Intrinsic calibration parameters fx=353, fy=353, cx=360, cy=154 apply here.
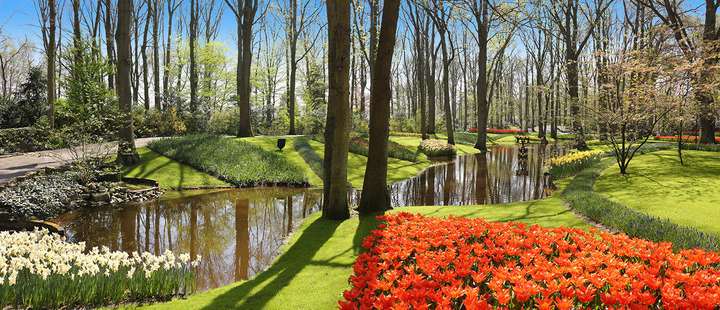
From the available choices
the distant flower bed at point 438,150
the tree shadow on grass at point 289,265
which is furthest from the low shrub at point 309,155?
the tree shadow on grass at point 289,265

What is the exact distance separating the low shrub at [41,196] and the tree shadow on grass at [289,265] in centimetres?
637

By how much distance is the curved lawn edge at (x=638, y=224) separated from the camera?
4223 millimetres

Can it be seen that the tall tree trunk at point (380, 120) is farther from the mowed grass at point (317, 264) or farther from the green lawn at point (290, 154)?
the green lawn at point (290, 154)

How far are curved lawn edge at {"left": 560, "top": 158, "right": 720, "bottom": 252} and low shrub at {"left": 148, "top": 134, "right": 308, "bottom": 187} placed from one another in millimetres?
8336

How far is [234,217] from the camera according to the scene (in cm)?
813

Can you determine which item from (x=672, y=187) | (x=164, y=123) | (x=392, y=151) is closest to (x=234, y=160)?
(x=392, y=151)

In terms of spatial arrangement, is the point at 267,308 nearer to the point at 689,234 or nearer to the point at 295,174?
the point at 689,234

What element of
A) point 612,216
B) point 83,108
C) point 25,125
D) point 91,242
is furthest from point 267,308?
point 25,125

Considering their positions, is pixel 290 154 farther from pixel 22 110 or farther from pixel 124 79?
pixel 22 110

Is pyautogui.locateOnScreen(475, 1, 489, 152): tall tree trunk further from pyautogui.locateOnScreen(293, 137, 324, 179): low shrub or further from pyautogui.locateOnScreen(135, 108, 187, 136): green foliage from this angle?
pyautogui.locateOnScreen(135, 108, 187, 136): green foliage

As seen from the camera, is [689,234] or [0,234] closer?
[689,234]

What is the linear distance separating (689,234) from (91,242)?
9159 millimetres

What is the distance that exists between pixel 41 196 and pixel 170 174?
409cm

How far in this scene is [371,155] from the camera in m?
7.51
